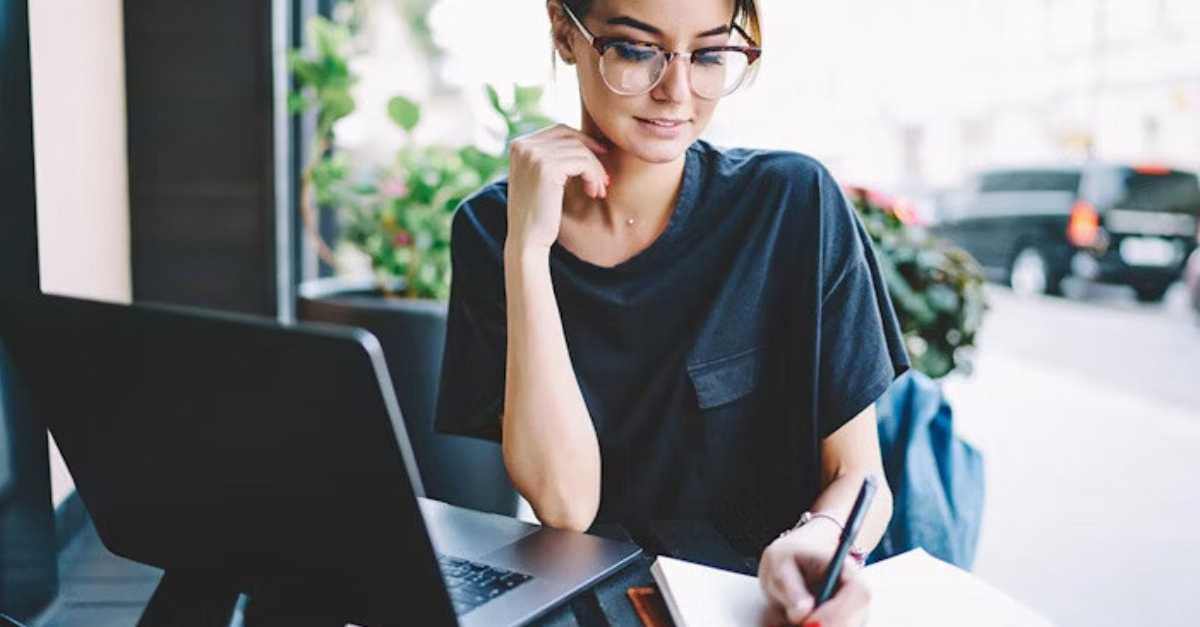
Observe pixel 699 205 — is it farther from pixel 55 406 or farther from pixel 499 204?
pixel 55 406

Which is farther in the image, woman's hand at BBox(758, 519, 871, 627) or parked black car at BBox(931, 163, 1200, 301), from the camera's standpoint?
parked black car at BBox(931, 163, 1200, 301)

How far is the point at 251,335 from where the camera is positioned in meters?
0.57

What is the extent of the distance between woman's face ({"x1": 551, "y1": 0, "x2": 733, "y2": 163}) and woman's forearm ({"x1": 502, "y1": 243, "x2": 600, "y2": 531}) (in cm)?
18

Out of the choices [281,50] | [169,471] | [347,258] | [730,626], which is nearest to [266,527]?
[169,471]

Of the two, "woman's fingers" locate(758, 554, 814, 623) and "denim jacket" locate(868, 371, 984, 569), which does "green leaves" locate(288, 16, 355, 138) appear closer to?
"denim jacket" locate(868, 371, 984, 569)

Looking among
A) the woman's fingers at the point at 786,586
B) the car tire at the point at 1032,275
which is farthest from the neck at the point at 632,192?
the car tire at the point at 1032,275

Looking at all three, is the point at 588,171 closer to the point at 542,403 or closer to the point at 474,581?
the point at 542,403

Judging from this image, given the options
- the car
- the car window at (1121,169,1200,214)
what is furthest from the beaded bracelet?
the car window at (1121,169,1200,214)

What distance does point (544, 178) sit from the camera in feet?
3.75

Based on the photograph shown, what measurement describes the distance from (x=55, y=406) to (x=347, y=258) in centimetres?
288

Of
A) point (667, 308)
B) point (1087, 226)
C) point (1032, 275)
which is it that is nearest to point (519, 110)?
point (667, 308)

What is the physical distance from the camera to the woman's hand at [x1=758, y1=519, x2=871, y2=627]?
26.9 inches

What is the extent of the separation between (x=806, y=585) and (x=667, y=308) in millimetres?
510

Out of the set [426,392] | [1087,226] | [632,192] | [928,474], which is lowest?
[1087,226]
